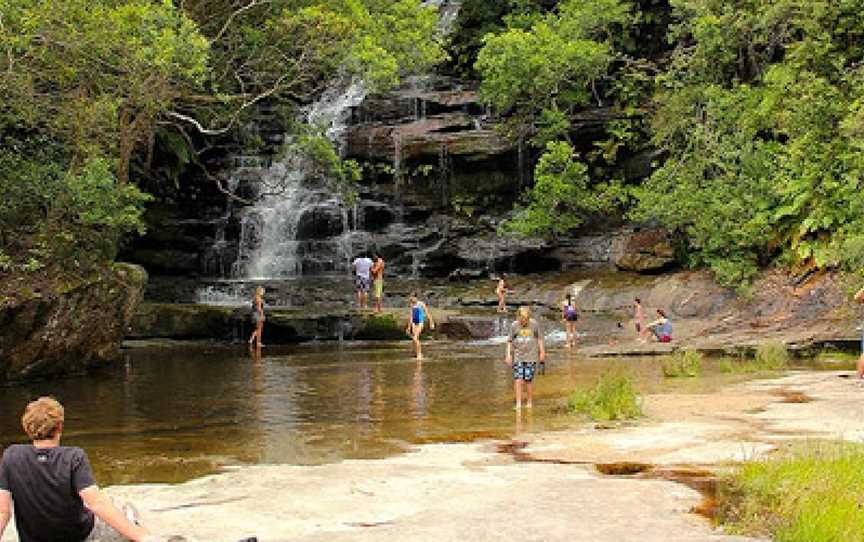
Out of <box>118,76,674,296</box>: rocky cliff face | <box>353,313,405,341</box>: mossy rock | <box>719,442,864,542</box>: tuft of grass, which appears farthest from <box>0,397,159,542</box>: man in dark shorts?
<box>118,76,674,296</box>: rocky cliff face

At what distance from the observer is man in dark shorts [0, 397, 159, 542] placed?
5.08m

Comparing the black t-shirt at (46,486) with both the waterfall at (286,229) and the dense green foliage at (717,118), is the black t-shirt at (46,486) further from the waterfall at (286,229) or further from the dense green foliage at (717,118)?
the waterfall at (286,229)

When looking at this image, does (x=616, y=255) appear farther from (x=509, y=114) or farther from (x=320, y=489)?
(x=320, y=489)

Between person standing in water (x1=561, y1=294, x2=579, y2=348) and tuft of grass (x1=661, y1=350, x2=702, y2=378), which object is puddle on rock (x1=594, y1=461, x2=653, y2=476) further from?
person standing in water (x1=561, y1=294, x2=579, y2=348)

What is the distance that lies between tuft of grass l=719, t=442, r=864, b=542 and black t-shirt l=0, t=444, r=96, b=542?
13.7ft

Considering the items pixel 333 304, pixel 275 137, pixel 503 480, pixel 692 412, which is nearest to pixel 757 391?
pixel 692 412

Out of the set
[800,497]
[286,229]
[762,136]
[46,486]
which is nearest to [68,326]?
[46,486]

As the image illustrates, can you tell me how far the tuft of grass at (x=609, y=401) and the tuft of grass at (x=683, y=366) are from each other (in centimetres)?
417

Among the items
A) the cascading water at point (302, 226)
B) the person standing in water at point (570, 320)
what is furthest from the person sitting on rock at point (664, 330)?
the cascading water at point (302, 226)

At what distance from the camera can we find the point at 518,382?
515 inches

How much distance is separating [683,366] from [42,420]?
13.5m

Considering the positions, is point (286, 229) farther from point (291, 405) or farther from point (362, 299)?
point (291, 405)

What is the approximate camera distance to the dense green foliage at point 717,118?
75.3ft

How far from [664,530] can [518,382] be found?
697cm
